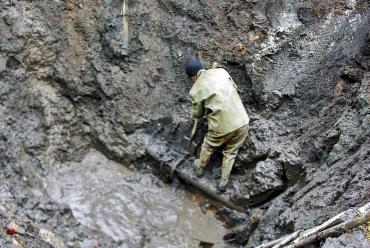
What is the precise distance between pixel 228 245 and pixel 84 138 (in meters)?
2.41

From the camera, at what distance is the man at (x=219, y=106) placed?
536 centimetres

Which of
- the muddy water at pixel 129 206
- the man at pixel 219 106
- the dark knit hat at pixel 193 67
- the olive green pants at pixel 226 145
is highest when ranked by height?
the dark knit hat at pixel 193 67

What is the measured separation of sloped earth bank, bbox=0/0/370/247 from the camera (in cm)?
527

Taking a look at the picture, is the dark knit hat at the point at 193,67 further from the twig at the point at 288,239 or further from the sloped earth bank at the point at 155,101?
the twig at the point at 288,239

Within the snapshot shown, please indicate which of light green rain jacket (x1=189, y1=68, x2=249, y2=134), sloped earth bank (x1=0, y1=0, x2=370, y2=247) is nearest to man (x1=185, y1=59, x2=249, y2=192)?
light green rain jacket (x1=189, y1=68, x2=249, y2=134)

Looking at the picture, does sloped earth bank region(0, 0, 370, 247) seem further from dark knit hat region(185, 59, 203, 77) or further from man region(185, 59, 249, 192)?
dark knit hat region(185, 59, 203, 77)

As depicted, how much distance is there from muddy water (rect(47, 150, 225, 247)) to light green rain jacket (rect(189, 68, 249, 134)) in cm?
118

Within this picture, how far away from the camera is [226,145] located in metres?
5.74

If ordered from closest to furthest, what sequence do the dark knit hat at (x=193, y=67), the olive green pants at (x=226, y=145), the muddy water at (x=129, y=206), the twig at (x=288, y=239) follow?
the twig at (x=288, y=239) → the dark knit hat at (x=193, y=67) → the olive green pants at (x=226, y=145) → the muddy water at (x=129, y=206)

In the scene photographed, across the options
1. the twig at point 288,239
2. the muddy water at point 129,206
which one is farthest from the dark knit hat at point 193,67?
the twig at point 288,239

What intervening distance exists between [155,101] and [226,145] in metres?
1.15

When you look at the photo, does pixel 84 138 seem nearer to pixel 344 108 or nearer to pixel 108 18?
pixel 108 18

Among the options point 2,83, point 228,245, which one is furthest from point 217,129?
point 2,83

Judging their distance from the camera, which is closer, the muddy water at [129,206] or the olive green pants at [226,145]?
the olive green pants at [226,145]
